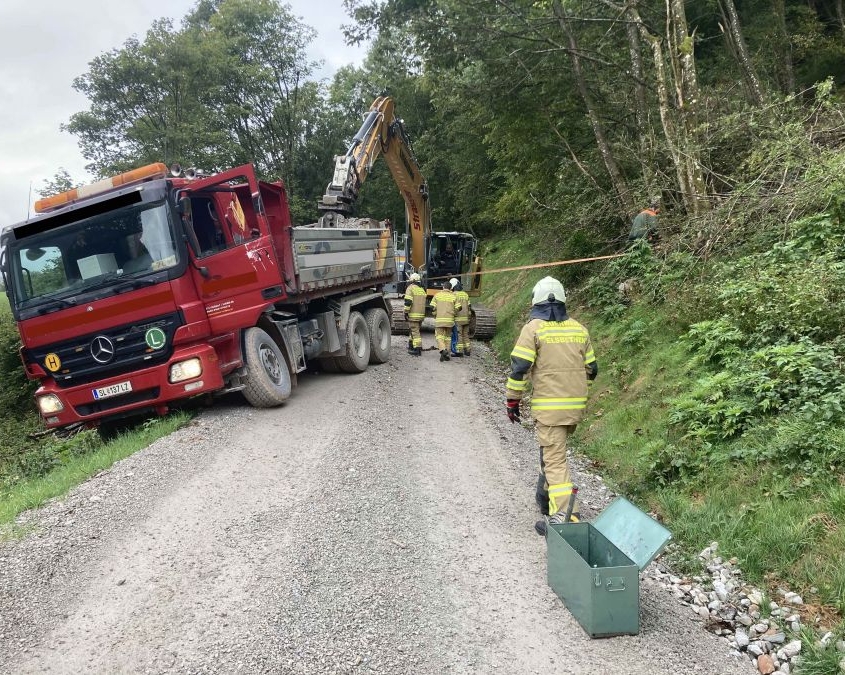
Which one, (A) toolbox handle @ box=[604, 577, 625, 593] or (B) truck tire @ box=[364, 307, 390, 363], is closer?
(A) toolbox handle @ box=[604, 577, 625, 593]

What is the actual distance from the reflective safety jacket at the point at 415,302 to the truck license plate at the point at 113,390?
6.17m

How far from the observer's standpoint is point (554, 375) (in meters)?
4.26

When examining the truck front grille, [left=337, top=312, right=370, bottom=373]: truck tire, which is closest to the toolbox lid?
the truck front grille

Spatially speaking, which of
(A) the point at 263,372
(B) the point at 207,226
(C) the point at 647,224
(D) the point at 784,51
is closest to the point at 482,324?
(C) the point at 647,224

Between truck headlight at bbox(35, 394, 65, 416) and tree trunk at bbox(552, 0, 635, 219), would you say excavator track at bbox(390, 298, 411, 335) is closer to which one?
tree trunk at bbox(552, 0, 635, 219)

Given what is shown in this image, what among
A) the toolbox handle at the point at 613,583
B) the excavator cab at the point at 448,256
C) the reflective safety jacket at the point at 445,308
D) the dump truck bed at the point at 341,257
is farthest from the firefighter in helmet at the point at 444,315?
the toolbox handle at the point at 613,583

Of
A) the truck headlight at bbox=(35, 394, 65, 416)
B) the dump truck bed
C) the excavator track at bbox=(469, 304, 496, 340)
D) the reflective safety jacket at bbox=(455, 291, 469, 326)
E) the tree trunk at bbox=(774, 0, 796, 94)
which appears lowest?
the excavator track at bbox=(469, 304, 496, 340)

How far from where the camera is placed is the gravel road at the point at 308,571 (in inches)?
120

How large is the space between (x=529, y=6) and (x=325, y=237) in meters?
6.00

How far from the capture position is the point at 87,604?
11.6 ft

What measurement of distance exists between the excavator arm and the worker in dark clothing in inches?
199

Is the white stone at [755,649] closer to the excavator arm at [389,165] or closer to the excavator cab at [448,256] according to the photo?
the excavator arm at [389,165]

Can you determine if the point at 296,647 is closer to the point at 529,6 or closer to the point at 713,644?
the point at 713,644

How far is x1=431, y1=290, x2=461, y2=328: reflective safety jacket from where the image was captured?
36.1ft
